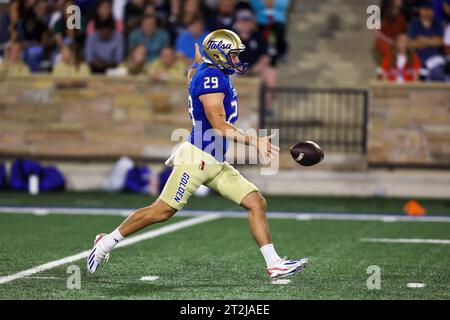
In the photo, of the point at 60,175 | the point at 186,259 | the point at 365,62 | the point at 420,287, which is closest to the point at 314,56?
the point at 365,62

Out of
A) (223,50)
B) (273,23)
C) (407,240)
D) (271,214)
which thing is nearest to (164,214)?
(223,50)

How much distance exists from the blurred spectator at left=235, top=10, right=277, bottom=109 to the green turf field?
459 centimetres

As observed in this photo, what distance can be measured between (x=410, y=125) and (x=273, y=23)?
2.94 metres

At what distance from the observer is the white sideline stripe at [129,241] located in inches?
320

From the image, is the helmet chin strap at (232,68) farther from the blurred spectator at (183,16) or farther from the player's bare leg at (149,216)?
the blurred spectator at (183,16)

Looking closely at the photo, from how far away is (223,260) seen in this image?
30.5ft

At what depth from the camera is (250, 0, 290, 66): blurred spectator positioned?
17.5 m

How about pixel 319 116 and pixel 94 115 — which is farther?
pixel 319 116

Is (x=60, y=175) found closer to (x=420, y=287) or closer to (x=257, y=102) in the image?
(x=257, y=102)

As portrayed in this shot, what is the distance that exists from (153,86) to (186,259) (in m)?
7.66

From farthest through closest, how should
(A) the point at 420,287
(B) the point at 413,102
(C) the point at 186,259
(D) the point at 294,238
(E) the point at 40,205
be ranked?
(B) the point at 413,102, (E) the point at 40,205, (D) the point at 294,238, (C) the point at 186,259, (A) the point at 420,287

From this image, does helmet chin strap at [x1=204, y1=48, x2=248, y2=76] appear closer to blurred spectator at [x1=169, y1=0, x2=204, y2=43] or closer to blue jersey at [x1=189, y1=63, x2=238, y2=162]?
blue jersey at [x1=189, y1=63, x2=238, y2=162]

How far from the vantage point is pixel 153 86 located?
1666 centimetres

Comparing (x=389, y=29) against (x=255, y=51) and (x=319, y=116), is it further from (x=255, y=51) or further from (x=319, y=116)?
(x=255, y=51)
